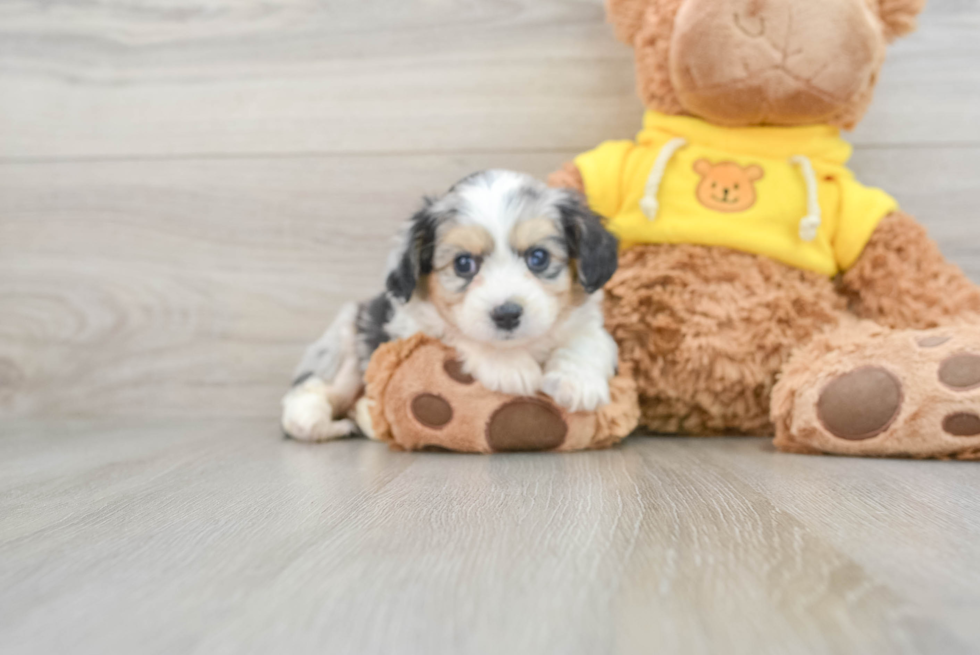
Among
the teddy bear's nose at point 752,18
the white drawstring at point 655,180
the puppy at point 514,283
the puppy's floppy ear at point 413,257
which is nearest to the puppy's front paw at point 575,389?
the puppy at point 514,283

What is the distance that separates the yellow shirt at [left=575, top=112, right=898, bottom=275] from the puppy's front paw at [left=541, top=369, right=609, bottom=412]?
1.30 feet

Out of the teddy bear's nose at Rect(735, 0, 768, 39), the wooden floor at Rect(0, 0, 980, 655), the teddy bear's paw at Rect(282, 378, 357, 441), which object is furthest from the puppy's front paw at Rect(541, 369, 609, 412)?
the teddy bear's nose at Rect(735, 0, 768, 39)

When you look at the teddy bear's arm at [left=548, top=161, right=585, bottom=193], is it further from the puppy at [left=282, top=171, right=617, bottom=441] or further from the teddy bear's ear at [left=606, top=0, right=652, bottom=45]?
the teddy bear's ear at [left=606, top=0, right=652, bottom=45]

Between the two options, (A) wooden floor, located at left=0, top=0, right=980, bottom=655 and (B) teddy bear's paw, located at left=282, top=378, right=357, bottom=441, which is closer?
(A) wooden floor, located at left=0, top=0, right=980, bottom=655

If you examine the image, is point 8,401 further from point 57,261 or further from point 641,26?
point 641,26

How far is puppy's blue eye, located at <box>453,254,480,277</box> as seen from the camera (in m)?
1.55

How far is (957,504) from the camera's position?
1.03m

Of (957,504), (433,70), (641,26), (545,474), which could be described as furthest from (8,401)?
(957,504)

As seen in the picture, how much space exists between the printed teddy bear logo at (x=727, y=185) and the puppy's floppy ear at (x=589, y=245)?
13.4 inches

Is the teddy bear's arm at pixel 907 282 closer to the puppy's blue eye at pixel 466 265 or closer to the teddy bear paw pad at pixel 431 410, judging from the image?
the puppy's blue eye at pixel 466 265

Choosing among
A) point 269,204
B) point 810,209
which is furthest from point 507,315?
point 269,204

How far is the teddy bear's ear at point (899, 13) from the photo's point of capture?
168cm

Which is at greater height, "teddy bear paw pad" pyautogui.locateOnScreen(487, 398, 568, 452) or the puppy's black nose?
the puppy's black nose

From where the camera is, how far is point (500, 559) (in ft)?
2.67
